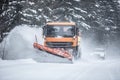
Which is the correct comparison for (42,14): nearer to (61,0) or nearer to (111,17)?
(61,0)

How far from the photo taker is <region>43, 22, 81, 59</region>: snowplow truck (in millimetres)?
19984

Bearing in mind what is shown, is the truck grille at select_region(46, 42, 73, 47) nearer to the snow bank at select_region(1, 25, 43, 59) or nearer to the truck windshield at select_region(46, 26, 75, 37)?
the truck windshield at select_region(46, 26, 75, 37)

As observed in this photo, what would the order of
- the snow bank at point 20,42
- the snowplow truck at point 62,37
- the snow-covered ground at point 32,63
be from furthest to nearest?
the snow bank at point 20,42 < the snowplow truck at point 62,37 < the snow-covered ground at point 32,63

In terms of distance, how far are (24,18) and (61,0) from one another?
9443 mm

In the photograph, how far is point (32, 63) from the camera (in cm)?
1568

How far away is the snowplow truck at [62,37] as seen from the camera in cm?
1998

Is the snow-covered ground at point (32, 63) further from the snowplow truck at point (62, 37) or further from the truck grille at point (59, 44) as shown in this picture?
the truck grille at point (59, 44)

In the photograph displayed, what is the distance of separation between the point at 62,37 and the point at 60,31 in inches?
17.5

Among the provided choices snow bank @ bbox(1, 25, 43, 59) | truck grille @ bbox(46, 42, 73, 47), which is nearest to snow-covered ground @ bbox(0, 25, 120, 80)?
snow bank @ bbox(1, 25, 43, 59)

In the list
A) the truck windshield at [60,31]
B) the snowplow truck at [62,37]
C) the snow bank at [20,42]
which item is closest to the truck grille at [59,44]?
the snowplow truck at [62,37]

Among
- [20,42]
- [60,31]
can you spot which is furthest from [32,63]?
[20,42]

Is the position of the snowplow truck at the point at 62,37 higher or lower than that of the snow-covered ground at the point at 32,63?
higher

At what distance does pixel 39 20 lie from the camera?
29.5 metres

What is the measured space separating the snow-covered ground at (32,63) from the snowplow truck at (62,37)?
42.7 inches
